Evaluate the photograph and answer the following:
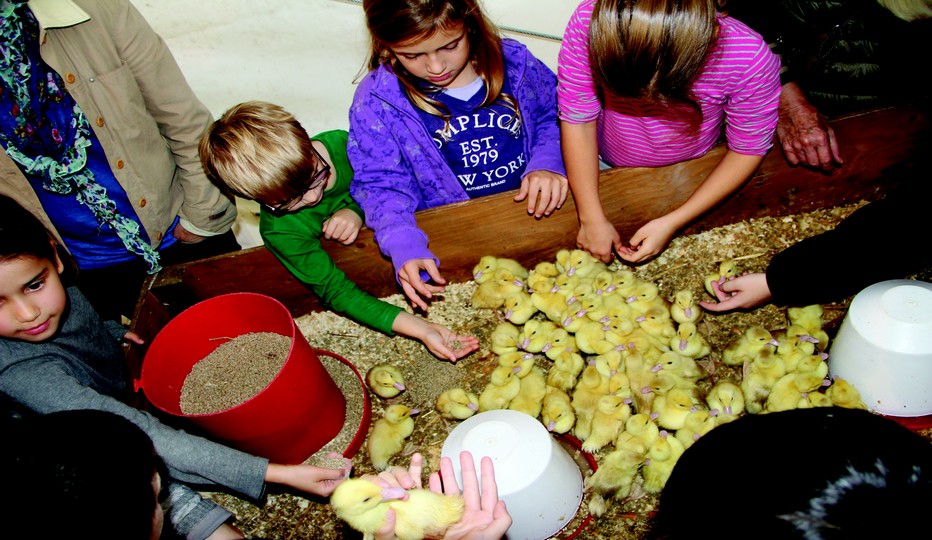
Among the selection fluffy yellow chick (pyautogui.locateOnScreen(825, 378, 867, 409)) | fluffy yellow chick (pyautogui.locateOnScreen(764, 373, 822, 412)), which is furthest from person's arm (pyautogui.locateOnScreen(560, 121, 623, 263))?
fluffy yellow chick (pyautogui.locateOnScreen(825, 378, 867, 409))

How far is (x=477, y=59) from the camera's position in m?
1.63

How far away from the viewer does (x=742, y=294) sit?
6.01 ft

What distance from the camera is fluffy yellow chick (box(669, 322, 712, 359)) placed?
5.84 ft

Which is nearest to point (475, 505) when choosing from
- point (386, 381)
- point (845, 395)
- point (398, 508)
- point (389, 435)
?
point (398, 508)

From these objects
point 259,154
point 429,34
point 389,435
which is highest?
point 429,34

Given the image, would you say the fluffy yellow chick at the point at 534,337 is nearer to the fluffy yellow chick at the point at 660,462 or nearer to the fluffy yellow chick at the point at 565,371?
the fluffy yellow chick at the point at 565,371

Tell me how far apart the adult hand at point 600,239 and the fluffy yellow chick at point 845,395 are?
81 cm

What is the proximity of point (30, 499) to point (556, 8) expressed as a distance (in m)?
2.42

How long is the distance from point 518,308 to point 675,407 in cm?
65

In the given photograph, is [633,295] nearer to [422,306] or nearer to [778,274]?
[778,274]

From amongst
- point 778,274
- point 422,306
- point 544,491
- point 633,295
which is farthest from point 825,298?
point 422,306

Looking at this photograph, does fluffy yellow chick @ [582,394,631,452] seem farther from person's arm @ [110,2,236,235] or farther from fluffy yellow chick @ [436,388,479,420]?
person's arm @ [110,2,236,235]

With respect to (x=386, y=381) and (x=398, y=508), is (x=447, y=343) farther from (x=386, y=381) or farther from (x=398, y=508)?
(x=398, y=508)

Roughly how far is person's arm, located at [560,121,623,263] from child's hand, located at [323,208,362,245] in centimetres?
78
